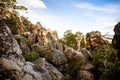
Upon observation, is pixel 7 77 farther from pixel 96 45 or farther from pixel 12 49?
pixel 96 45

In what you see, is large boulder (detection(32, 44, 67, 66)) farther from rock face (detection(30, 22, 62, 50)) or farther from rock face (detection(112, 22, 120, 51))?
rock face (detection(30, 22, 62, 50))

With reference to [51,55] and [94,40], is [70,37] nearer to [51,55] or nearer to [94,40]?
[94,40]

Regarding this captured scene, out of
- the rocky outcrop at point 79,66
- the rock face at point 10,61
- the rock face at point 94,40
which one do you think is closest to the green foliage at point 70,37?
the rock face at point 94,40

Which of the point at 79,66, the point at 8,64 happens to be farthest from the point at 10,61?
the point at 79,66

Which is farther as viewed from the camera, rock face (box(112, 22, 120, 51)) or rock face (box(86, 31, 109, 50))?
rock face (box(86, 31, 109, 50))

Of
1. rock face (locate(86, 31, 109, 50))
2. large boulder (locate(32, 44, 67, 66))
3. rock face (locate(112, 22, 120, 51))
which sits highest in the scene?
rock face (locate(112, 22, 120, 51))

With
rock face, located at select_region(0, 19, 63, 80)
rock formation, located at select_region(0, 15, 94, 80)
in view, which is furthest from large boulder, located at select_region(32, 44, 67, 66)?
rock face, located at select_region(0, 19, 63, 80)

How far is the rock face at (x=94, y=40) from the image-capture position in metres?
40.8

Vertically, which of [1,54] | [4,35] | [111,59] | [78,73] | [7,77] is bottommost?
[78,73]

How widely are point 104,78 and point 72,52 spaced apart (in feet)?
49.6

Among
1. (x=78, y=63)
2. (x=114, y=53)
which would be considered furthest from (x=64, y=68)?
(x=114, y=53)

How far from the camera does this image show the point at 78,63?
3419 centimetres

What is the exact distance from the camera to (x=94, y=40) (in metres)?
41.9

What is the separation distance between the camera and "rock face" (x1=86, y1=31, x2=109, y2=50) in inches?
1605
